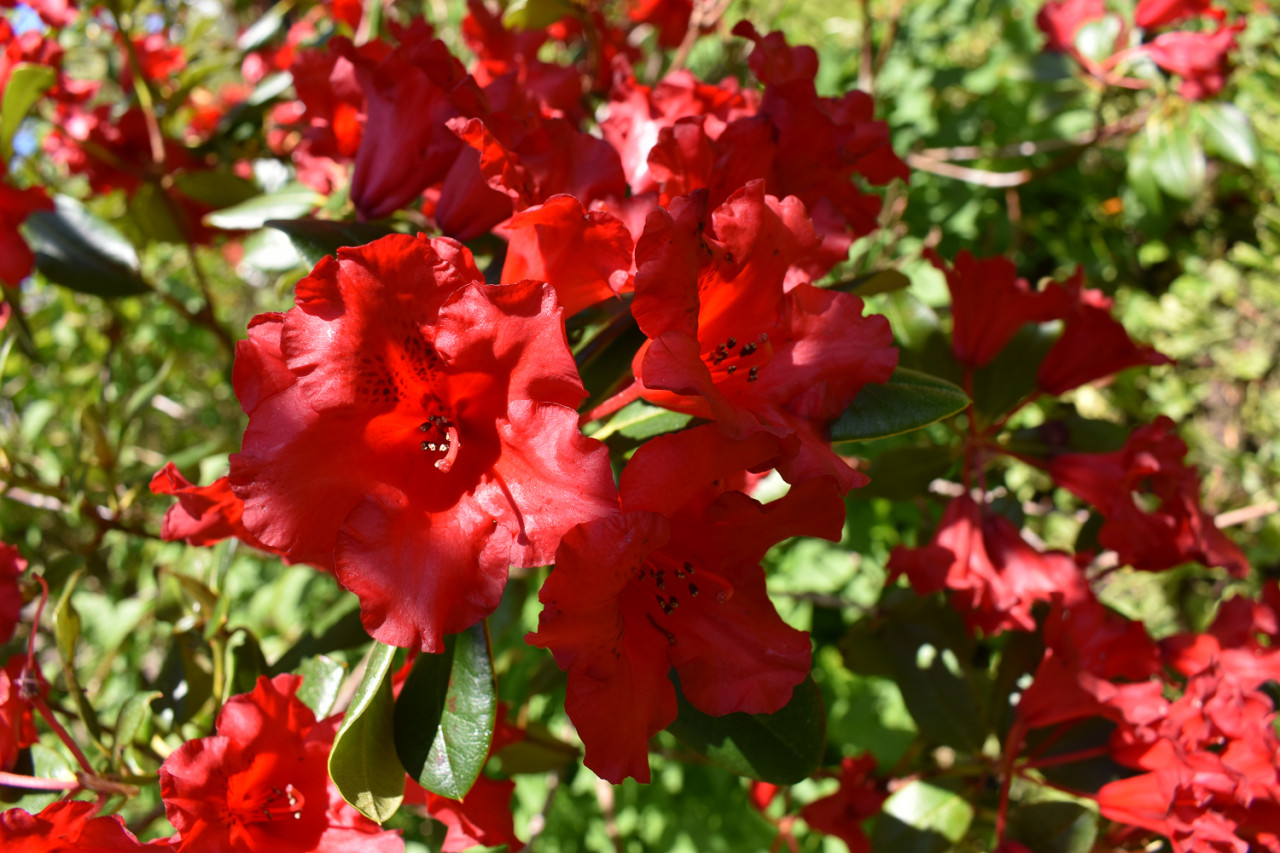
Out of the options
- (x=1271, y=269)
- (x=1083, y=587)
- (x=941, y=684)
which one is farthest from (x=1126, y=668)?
(x=1271, y=269)

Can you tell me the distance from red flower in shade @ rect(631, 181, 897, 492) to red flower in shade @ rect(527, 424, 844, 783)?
0.15 feet

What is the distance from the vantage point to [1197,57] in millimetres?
1847

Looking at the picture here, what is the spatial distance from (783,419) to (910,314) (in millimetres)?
636

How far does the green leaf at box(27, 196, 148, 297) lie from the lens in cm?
150

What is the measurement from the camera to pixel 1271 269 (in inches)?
105

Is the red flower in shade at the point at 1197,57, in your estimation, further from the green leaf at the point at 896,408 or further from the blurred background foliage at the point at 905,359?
the green leaf at the point at 896,408

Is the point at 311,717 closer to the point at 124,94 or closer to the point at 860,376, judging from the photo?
the point at 860,376

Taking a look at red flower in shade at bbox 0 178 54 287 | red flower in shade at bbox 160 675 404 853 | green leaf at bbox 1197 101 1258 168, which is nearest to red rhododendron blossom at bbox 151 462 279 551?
red flower in shade at bbox 160 675 404 853

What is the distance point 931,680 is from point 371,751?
34.5 inches

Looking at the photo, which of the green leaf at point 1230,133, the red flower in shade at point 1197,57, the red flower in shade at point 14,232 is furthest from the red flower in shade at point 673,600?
the green leaf at point 1230,133

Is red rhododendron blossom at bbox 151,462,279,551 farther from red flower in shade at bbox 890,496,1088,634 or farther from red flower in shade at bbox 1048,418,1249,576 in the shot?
red flower in shade at bbox 1048,418,1249,576

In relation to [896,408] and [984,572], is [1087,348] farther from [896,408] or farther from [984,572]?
[896,408]

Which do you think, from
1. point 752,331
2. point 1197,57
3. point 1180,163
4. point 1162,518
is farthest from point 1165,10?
point 752,331

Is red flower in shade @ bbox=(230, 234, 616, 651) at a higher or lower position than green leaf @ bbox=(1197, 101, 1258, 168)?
higher
